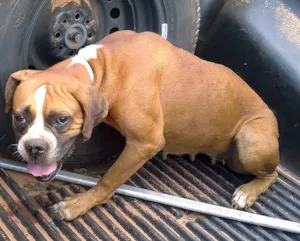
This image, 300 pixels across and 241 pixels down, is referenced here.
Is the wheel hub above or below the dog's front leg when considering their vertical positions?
above

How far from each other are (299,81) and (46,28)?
1442 mm

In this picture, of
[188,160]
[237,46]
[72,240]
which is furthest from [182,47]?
[72,240]

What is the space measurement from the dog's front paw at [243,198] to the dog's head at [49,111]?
38.6 inches

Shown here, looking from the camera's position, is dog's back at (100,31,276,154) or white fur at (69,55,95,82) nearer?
white fur at (69,55,95,82)

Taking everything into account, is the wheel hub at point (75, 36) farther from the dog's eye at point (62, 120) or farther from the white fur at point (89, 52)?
the dog's eye at point (62, 120)

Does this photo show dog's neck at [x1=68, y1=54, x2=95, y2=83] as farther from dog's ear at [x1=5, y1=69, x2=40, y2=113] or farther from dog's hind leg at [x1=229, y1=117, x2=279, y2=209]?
dog's hind leg at [x1=229, y1=117, x2=279, y2=209]

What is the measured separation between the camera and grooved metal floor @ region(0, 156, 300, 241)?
289cm

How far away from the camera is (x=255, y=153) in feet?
11.0

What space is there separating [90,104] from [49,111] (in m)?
0.18

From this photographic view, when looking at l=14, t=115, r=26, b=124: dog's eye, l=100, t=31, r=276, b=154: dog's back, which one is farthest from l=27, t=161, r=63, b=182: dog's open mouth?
l=100, t=31, r=276, b=154: dog's back

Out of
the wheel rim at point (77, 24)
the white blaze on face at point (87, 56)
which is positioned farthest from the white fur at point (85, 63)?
the wheel rim at point (77, 24)

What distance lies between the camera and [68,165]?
3.30 m

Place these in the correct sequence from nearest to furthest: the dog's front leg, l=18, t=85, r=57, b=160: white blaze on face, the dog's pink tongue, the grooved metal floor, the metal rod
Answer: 1. l=18, t=85, r=57, b=160: white blaze on face
2. the dog's pink tongue
3. the grooved metal floor
4. the dog's front leg
5. the metal rod

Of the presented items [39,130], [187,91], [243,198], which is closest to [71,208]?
[39,130]
